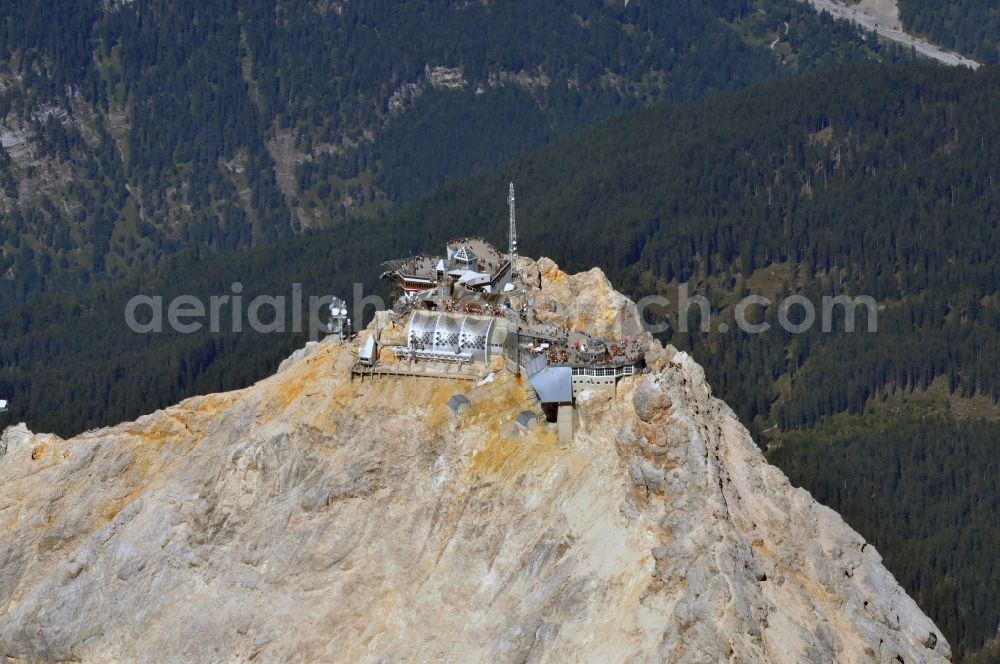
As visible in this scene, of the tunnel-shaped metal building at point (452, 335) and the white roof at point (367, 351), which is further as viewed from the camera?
the tunnel-shaped metal building at point (452, 335)

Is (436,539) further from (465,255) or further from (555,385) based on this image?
(465,255)

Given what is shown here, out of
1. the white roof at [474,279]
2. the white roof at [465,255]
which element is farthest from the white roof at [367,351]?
the white roof at [465,255]

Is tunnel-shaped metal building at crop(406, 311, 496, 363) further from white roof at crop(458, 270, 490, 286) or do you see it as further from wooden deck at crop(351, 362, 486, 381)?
white roof at crop(458, 270, 490, 286)

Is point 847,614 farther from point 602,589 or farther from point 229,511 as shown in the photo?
point 229,511

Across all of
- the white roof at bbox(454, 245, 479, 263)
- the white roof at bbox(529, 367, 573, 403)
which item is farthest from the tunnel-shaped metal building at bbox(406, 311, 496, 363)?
the white roof at bbox(454, 245, 479, 263)

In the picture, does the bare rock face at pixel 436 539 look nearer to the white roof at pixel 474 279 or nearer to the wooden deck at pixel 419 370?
the wooden deck at pixel 419 370

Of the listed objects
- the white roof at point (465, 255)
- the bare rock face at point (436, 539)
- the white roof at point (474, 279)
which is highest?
the white roof at point (465, 255)

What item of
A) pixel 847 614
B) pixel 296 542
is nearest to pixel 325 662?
pixel 296 542

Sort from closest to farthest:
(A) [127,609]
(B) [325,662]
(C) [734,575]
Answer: (C) [734,575], (B) [325,662], (A) [127,609]
